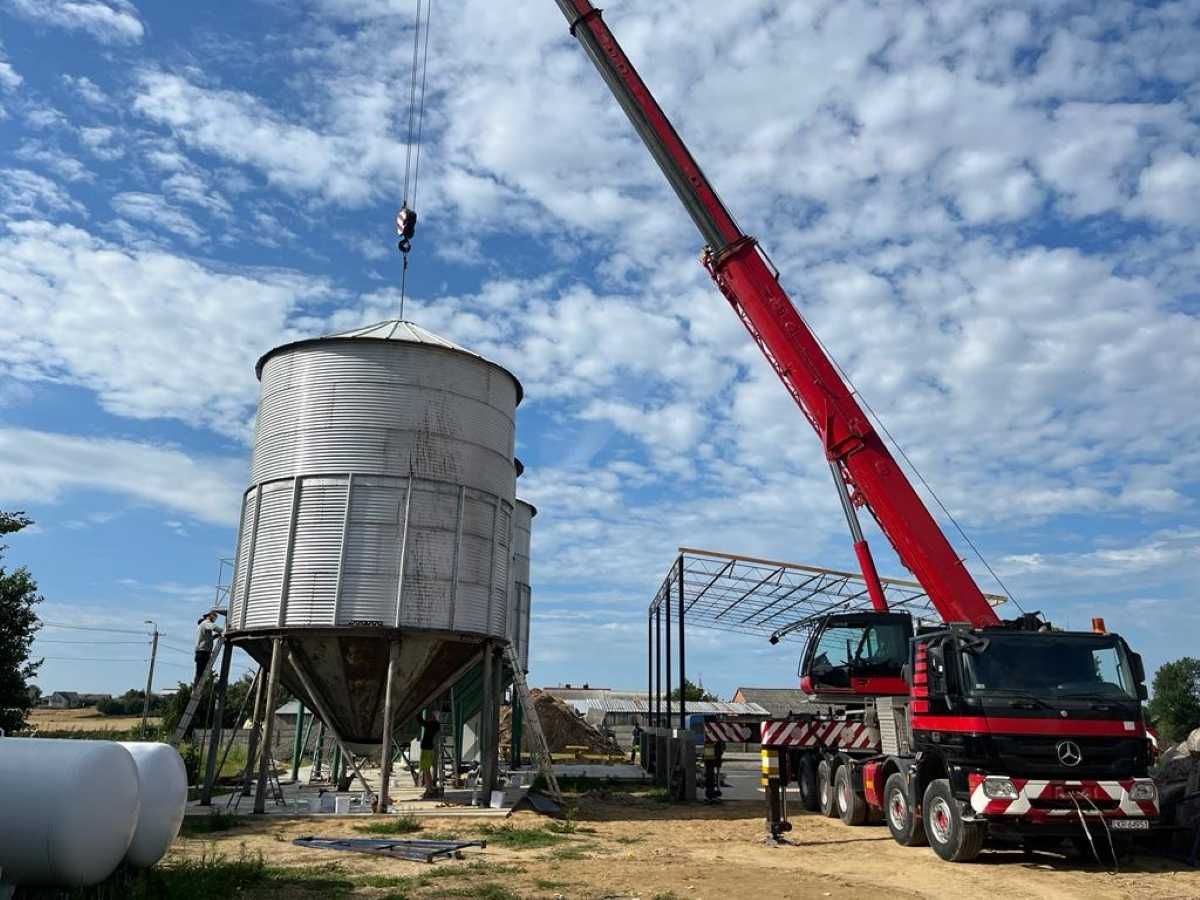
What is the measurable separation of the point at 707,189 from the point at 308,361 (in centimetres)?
829

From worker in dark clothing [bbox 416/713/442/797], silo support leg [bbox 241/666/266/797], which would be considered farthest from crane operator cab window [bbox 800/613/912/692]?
silo support leg [bbox 241/666/266/797]

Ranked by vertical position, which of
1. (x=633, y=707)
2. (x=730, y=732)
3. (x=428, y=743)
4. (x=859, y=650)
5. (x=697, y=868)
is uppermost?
(x=633, y=707)

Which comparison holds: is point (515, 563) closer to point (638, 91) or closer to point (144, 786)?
point (638, 91)

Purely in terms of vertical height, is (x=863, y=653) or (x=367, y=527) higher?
(x=367, y=527)

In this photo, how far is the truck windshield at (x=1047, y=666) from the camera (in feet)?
38.8

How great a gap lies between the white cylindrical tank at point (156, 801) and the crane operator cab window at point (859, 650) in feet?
38.4

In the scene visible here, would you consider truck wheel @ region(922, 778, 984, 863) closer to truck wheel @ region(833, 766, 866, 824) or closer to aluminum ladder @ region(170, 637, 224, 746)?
truck wheel @ region(833, 766, 866, 824)

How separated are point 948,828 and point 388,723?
9.42 metres

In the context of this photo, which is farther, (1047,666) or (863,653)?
(863,653)

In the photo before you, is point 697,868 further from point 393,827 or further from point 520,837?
point 393,827

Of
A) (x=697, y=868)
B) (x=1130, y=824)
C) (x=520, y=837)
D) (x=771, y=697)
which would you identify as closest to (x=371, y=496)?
(x=520, y=837)

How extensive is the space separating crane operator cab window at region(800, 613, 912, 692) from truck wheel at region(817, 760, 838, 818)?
1440 mm

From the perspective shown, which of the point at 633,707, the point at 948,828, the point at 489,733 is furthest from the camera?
the point at 633,707

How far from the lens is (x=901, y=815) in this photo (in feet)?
44.4
